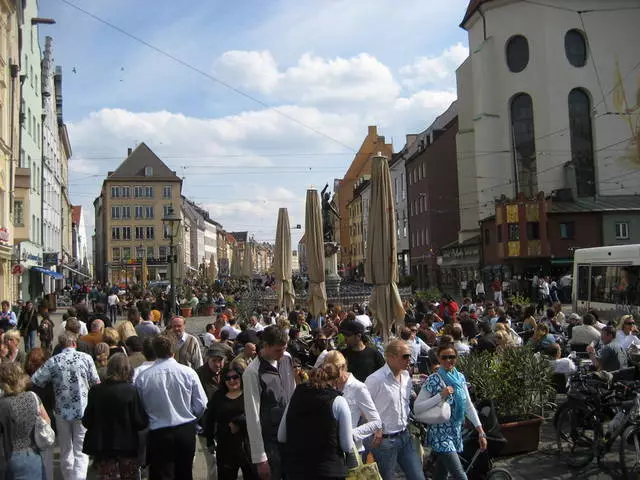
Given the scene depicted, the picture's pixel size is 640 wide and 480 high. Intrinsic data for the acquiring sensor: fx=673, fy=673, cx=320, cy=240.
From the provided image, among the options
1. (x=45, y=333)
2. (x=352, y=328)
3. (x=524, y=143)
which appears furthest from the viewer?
(x=524, y=143)

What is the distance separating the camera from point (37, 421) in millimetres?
5777

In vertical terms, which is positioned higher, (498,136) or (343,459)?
(498,136)

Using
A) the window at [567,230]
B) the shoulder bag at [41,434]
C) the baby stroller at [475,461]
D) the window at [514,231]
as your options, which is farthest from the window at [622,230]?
the shoulder bag at [41,434]

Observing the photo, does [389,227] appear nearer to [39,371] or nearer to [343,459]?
[39,371]

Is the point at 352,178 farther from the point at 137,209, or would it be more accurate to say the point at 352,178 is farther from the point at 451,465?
the point at 451,465

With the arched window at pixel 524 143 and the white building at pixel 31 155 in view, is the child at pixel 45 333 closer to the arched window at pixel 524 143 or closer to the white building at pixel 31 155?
the white building at pixel 31 155

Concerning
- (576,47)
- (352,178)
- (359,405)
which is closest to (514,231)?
(576,47)

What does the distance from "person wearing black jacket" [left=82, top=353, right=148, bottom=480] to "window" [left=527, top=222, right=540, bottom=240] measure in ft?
129

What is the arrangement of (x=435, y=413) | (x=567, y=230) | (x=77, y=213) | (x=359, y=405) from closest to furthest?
(x=359, y=405) < (x=435, y=413) < (x=567, y=230) < (x=77, y=213)

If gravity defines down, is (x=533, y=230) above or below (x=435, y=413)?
above

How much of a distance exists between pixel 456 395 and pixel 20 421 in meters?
3.74

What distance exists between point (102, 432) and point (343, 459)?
2411 millimetres

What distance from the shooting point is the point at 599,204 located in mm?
44375

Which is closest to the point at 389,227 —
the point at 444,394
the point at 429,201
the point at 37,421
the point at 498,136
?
the point at 444,394
